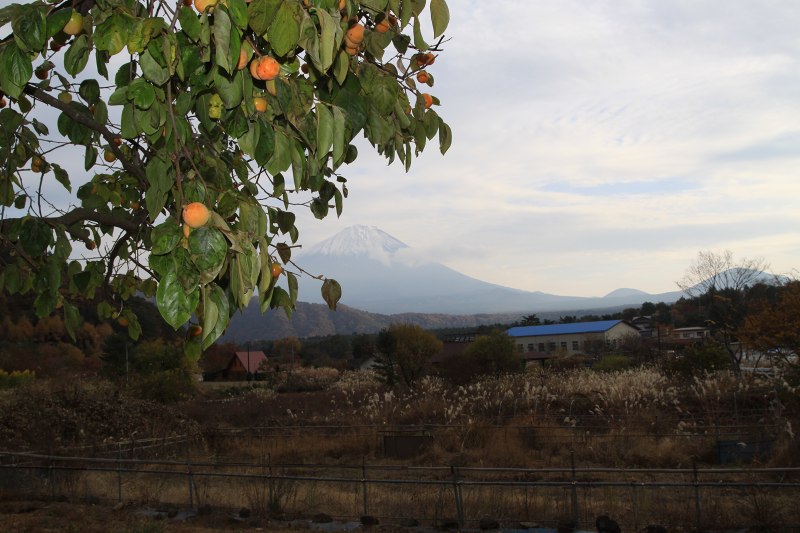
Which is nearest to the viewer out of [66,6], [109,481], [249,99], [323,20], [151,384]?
[323,20]

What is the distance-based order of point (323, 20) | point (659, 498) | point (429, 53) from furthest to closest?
point (659, 498), point (429, 53), point (323, 20)

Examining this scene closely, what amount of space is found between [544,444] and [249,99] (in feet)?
43.4

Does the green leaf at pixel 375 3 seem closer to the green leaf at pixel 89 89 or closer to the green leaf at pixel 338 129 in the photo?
the green leaf at pixel 338 129

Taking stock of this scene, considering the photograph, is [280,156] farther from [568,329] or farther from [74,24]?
[568,329]

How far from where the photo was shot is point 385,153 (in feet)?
8.20

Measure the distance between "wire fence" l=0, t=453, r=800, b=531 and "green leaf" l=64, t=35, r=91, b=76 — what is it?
20.1ft

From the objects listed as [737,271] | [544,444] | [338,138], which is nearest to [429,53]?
[338,138]

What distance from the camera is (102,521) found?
8438mm

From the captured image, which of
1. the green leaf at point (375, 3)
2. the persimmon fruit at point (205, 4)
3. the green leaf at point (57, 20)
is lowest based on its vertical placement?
the persimmon fruit at point (205, 4)

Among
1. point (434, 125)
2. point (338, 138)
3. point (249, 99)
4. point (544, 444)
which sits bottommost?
point (544, 444)

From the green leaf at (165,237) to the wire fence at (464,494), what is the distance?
6.28m

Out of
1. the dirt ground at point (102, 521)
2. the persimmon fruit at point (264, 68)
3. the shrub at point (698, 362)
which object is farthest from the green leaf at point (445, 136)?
the shrub at point (698, 362)

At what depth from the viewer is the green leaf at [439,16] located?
6.14 feet

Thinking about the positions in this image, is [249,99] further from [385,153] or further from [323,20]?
[385,153]
